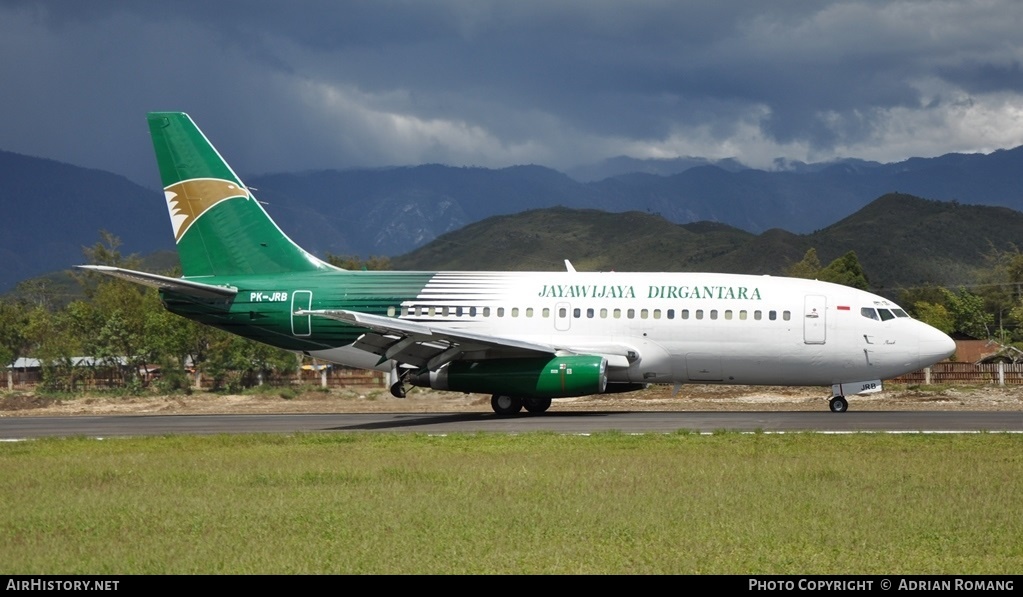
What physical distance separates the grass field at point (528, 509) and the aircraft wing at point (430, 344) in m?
7.67

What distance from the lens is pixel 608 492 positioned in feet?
50.4

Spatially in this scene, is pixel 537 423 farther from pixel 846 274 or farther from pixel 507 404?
pixel 846 274

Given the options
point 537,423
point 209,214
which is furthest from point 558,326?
point 209,214

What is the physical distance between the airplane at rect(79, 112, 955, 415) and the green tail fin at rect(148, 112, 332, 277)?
0.19 meters

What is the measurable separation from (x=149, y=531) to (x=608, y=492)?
5759 millimetres

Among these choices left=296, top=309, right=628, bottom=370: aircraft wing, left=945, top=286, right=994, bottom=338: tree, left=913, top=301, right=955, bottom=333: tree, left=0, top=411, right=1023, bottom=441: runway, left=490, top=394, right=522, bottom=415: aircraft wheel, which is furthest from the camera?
left=945, top=286, right=994, bottom=338: tree

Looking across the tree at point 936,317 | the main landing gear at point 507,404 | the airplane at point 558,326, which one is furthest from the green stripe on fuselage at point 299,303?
the tree at point 936,317

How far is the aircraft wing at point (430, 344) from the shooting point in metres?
29.4

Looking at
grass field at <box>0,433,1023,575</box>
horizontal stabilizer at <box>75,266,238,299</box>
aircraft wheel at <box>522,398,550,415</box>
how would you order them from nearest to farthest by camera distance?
grass field at <box>0,433,1023,575</box> → horizontal stabilizer at <box>75,266,238,299</box> → aircraft wheel at <box>522,398,550,415</box>

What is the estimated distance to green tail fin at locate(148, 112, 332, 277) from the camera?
34750mm

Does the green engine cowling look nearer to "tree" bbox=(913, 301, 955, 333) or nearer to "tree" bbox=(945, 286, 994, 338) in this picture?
"tree" bbox=(913, 301, 955, 333)

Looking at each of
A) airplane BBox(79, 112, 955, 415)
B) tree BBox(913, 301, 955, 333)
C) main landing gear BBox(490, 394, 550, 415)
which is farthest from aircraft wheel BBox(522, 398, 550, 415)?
tree BBox(913, 301, 955, 333)

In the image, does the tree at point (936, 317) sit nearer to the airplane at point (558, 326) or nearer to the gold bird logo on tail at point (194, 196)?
the airplane at point (558, 326)

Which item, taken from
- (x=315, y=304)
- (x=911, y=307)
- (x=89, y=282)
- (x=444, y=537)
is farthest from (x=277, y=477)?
(x=89, y=282)
